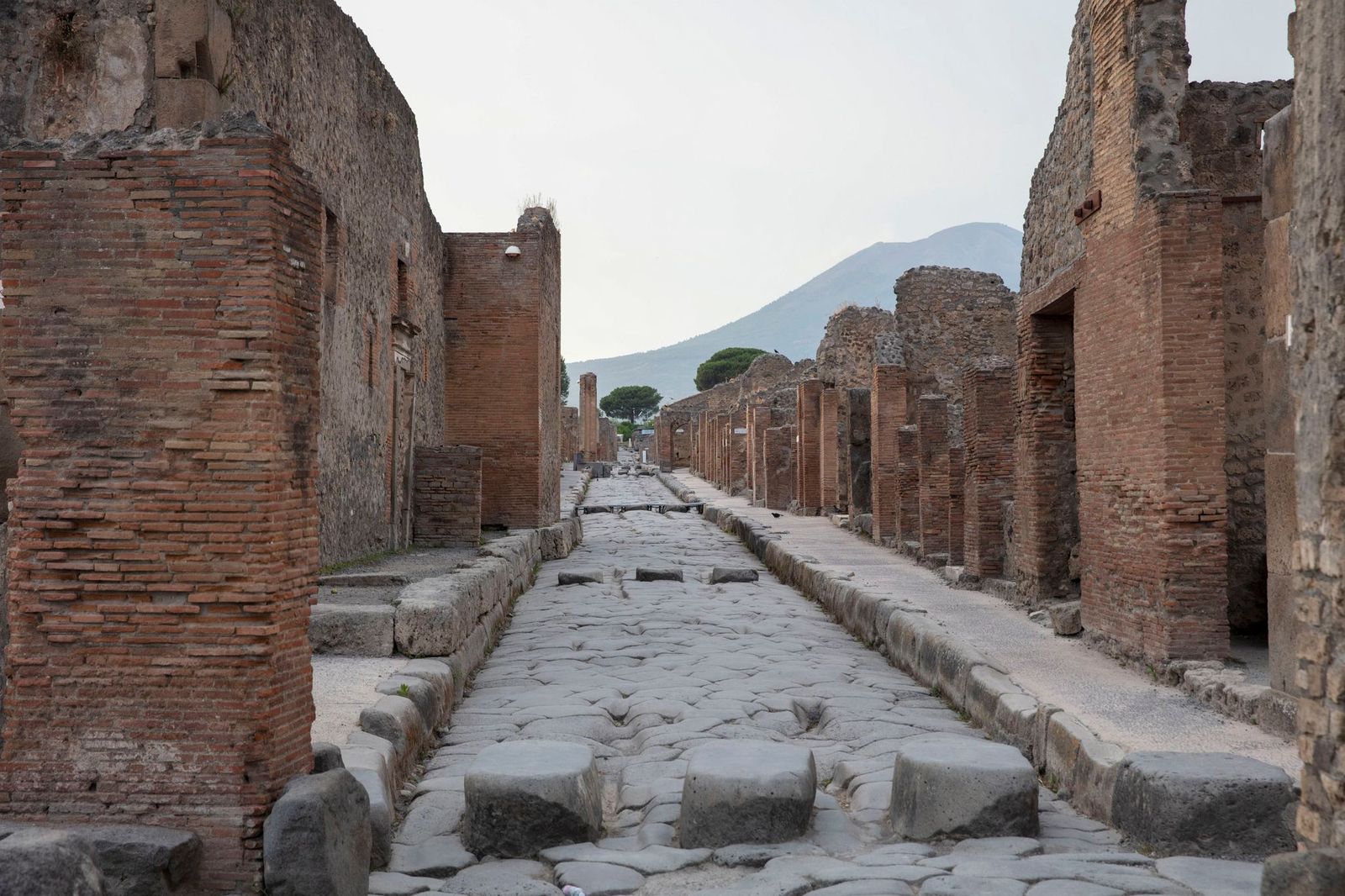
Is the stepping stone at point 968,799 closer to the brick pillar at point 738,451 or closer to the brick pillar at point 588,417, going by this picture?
the brick pillar at point 738,451

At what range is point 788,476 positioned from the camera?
83.3 feet

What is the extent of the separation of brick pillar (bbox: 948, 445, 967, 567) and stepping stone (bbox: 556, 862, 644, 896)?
28.5ft

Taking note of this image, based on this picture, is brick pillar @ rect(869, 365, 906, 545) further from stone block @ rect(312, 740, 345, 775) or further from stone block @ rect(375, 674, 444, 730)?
stone block @ rect(312, 740, 345, 775)

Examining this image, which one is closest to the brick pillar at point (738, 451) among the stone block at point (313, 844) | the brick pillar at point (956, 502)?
the brick pillar at point (956, 502)

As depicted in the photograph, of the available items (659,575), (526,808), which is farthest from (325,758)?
(659,575)

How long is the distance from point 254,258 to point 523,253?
12849 millimetres

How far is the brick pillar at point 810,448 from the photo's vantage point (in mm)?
22797

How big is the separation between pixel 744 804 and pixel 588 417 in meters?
55.5

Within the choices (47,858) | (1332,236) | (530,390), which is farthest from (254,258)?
(530,390)

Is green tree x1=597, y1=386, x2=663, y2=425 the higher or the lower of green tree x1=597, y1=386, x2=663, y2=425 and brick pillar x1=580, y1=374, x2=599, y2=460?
the higher

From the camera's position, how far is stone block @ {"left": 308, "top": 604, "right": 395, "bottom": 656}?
23.4 ft

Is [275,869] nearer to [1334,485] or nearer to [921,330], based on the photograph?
[1334,485]

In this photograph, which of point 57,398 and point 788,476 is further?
point 788,476

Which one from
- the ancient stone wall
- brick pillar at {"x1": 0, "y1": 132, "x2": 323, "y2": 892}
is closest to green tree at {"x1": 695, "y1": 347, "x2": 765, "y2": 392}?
the ancient stone wall
